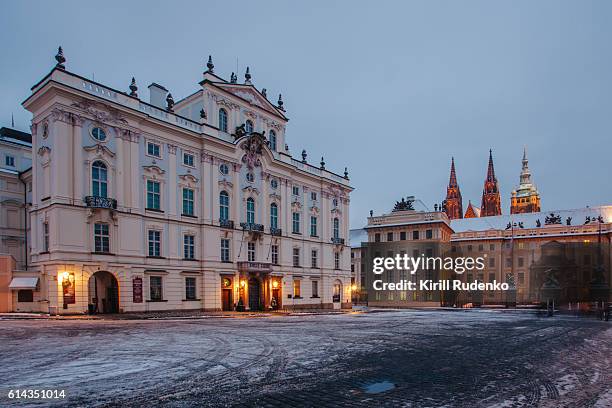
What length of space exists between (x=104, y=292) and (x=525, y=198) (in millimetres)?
142181

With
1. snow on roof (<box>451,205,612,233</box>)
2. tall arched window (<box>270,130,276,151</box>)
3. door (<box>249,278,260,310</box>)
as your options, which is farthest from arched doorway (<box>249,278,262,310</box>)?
snow on roof (<box>451,205,612,233</box>)

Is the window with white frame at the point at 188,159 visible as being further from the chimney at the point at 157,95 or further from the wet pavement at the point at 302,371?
the wet pavement at the point at 302,371

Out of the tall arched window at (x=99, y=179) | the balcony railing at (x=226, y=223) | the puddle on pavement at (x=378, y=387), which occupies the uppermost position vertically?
the tall arched window at (x=99, y=179)

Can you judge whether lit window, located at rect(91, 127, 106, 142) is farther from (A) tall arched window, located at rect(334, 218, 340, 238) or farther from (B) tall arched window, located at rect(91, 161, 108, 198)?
(A) tall arched window, located at rect(334, 218, 340, 238)

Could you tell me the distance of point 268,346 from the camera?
51.4 feet

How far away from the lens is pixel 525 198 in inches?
5659

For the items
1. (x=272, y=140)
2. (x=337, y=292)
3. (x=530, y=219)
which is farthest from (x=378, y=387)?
(x=530, y=219)

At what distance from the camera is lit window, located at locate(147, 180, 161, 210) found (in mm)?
A: 36281

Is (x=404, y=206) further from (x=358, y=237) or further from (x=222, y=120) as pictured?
(x=222, y=120)

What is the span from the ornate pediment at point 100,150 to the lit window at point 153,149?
358 cm

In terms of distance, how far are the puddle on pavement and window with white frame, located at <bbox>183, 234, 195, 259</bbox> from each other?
31.3 m

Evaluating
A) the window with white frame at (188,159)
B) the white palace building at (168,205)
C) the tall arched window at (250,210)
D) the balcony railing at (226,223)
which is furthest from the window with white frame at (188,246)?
the tall arched window at (250,210)

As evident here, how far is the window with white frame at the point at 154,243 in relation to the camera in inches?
1415

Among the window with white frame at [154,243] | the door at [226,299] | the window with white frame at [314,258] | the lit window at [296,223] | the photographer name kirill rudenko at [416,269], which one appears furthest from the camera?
the photographer name kirill rudenko at [416,269]
